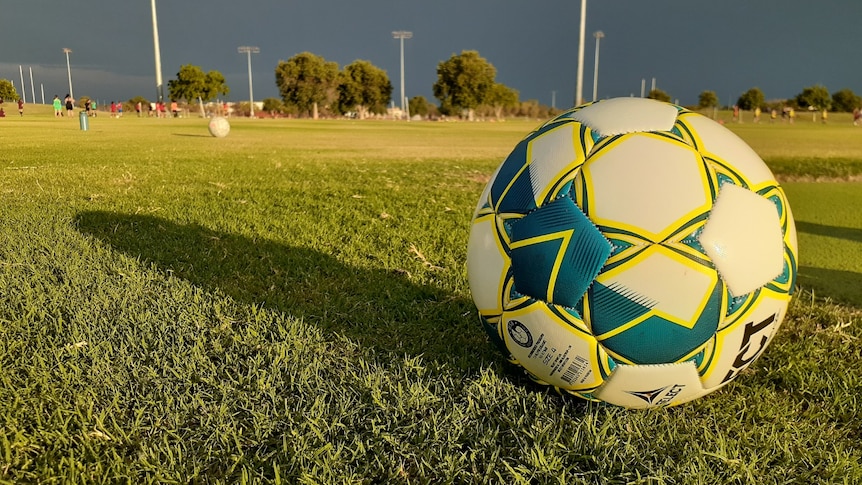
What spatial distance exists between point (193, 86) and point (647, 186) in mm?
93028

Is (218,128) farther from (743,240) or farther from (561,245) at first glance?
(743,240)

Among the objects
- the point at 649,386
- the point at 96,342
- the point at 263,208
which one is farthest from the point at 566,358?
the point at 263,208

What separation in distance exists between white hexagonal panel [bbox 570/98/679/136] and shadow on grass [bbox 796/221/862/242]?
4.86m

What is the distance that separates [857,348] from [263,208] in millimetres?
5840

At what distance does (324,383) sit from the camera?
2730 millimetres

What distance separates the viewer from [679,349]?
232 cm

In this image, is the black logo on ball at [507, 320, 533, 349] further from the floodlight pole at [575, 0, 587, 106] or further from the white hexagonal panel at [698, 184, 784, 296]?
the floodlight pole at [575, 0, 587, 106]

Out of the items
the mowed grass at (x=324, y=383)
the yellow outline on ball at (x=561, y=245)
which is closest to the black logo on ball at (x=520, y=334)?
the yellow outline on ball at (x=561, y=245)

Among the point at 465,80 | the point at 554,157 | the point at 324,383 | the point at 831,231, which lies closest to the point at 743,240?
the point at 554,157

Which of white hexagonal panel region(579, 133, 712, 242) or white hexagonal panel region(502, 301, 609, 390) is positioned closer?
white hexagonal panel region(579, 133, 712, 242)

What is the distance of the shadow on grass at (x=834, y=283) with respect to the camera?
436cm

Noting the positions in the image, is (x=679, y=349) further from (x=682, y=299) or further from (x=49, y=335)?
(x=49, y=335)

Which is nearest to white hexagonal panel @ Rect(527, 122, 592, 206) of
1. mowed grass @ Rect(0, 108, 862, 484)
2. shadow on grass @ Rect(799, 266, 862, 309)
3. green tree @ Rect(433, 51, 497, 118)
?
mowed grass @ Rect(0, 108, 862, 484)

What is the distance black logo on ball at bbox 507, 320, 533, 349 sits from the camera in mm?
2490
